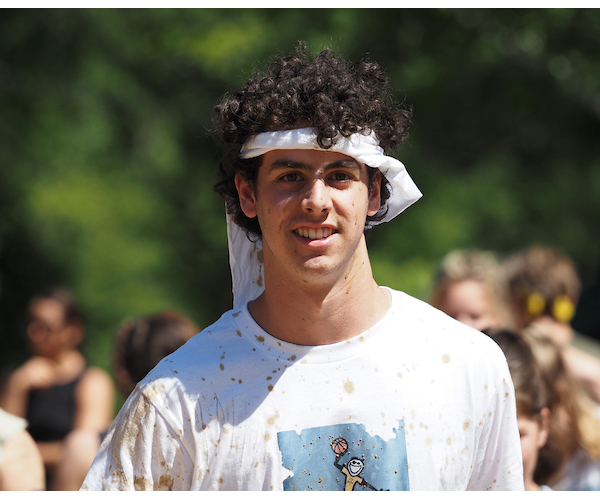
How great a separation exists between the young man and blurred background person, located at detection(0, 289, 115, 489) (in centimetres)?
257

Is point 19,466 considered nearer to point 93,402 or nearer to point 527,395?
point 93,402

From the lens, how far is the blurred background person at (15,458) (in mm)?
3408

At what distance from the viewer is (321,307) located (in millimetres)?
2408

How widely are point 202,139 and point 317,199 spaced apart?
6293 millimetres

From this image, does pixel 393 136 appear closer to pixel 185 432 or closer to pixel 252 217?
pixel 252 217

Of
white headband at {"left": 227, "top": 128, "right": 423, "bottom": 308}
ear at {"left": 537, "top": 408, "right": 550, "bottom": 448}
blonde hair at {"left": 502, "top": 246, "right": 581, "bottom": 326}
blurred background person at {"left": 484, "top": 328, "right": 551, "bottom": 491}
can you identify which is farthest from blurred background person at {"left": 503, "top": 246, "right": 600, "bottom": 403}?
white headband at {"left": 227, "top": 128, "right": 423, "bottom": 308}

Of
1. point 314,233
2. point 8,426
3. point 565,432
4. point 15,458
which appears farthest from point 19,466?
point 565,432

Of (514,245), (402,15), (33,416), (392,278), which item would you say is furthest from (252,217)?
(402,15)

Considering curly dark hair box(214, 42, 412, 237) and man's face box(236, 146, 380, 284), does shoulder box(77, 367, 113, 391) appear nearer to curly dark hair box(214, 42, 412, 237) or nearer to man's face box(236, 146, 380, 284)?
curly dark hair box(214, 42, 412, 237)

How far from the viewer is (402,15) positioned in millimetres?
8367

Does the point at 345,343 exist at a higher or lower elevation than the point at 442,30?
lower

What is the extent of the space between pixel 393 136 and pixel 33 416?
3.57 metres

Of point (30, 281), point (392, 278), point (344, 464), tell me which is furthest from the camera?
point (30, 281)

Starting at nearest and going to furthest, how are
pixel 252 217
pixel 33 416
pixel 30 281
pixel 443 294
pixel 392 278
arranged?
pixel 252 217, pixel 443 294, pixel 33 416, pixel 392 278, pixel 30 281
